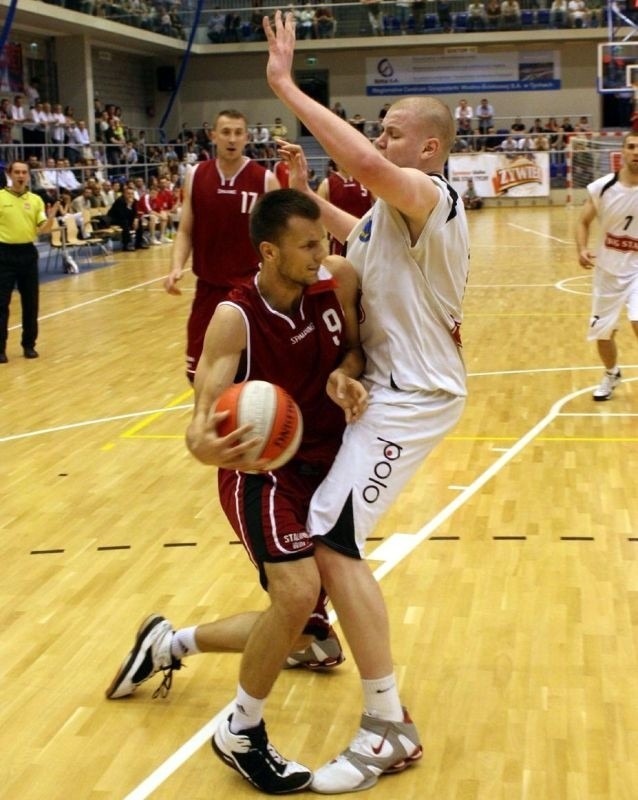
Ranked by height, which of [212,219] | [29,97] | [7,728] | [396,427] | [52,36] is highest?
[52,36]

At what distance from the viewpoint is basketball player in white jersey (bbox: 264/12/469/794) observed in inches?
137

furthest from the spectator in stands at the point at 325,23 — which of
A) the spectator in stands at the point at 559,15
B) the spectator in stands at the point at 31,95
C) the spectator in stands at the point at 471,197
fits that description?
the spectator in stands at the point at 31,95

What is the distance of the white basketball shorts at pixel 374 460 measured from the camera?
352cm

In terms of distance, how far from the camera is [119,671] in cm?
416

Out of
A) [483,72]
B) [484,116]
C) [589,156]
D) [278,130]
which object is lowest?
[589,156]

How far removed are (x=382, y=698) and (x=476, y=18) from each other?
35.1 meters

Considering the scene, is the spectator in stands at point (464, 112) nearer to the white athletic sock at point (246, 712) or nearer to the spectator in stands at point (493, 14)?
the spectator in stands at point (493, 14)

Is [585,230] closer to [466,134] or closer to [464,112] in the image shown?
[466,134]

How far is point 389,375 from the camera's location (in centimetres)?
372

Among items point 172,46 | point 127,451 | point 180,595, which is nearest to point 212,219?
point 127,451

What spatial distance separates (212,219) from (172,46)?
1217 inches

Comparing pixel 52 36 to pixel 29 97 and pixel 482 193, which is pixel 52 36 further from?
pixel 482 193

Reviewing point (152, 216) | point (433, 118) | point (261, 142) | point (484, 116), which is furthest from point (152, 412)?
point (484, 116)

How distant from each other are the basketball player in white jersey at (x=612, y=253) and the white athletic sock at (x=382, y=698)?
5.54m
